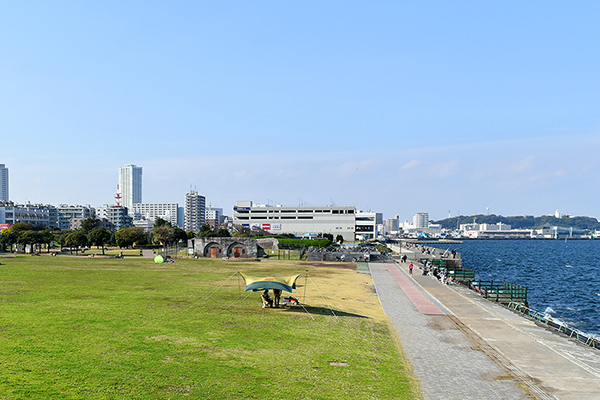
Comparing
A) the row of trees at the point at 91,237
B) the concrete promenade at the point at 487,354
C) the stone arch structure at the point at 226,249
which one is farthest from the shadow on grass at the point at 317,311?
the row of trees at the point at 91,237

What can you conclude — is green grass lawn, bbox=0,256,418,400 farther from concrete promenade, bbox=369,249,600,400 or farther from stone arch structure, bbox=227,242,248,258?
stone arch structure, bbox=227,242,248,258

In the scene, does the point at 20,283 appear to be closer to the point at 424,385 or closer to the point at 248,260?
the point at 424,385

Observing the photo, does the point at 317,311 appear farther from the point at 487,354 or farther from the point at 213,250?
the point at 213,250

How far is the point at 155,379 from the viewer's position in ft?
48.6

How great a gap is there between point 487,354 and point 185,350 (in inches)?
569

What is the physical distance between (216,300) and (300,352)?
14.1 metres

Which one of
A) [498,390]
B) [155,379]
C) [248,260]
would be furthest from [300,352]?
[248,260]

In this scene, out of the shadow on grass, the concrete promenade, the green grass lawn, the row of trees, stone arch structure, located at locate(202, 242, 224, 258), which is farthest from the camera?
the row of trees

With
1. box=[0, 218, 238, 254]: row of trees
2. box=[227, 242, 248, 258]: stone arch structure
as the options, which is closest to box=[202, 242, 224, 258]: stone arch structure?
box=[227, 242, 248, 258]: stone arch structure

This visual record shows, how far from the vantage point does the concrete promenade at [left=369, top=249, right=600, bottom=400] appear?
53.2 feet

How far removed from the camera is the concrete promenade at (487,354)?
16219 mm

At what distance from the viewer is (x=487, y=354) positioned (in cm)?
2083

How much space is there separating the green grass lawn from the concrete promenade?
1.51 metres

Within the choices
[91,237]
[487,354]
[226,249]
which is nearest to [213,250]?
[226,249]
